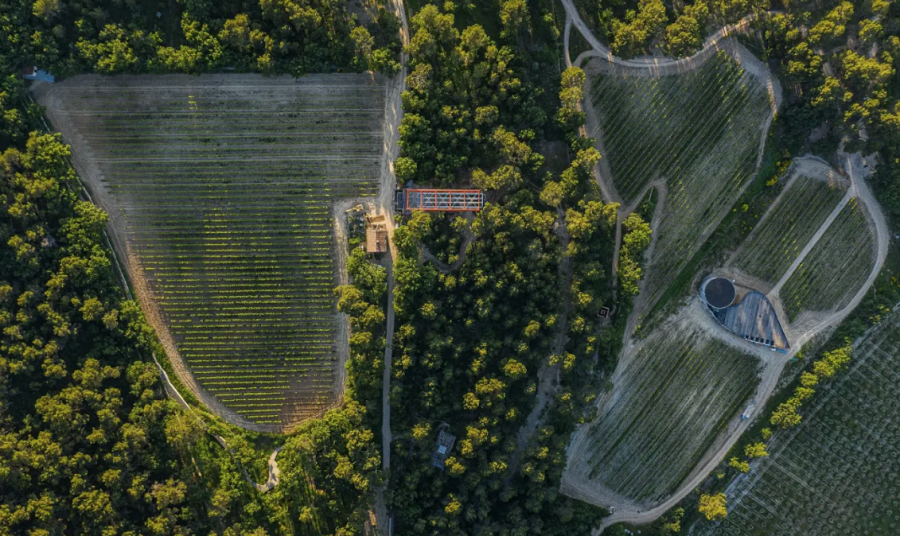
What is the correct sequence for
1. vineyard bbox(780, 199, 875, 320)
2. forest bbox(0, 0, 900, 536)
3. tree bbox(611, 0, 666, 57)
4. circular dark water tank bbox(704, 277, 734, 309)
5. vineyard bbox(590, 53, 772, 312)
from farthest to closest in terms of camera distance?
vineyard bbox(780, 199, 875, 320) < circular dark water tank bbox(704, 277, 734, 309) < vineyard bbox(590, 53, 772, 312) < tree bbox(611, 0, 666, 57) < forest bbox(0, 0, 900, 536)

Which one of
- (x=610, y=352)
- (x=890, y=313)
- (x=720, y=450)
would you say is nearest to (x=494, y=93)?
(x=610, y=352)

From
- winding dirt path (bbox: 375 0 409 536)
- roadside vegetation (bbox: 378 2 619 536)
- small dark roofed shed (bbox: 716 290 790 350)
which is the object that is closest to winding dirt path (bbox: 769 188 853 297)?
small dark roofed shed (bbox: 716 290 790 350)

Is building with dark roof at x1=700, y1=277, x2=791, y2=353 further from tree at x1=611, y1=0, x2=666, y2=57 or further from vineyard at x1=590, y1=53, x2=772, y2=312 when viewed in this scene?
tree at x1=611, y1=0, x2=666, y2=57

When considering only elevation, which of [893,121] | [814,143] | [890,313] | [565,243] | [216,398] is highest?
[893,121]

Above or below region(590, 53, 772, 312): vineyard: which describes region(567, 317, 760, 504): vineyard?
below

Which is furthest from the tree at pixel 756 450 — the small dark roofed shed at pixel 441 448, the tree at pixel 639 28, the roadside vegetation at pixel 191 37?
the roadside vegetation at pixel 191 37

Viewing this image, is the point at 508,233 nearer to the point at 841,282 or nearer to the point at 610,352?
the point at 610,352
